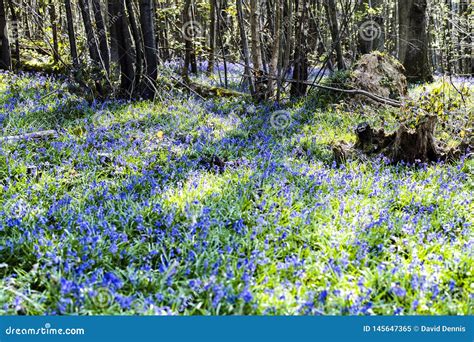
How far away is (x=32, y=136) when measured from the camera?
594 cm

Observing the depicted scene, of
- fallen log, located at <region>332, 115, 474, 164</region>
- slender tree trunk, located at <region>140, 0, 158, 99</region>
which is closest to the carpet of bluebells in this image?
fallen log, located at <region>332, 115, 474, 164</region>

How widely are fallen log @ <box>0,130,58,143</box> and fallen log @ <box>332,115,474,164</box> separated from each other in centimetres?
421

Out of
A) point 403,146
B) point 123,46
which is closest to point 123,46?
point 123,46

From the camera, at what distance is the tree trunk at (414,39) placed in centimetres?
1320

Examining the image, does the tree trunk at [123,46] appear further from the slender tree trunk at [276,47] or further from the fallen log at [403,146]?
the fallen log at [403,146]

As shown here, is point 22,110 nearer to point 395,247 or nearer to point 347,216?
point 347,216

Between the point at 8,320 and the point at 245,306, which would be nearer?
the point at 8,320

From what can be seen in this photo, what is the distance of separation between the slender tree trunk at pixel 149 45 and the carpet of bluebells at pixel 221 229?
9.93 feet

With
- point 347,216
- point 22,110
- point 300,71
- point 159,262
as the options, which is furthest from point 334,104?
point 159,262

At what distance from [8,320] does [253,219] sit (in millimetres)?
2150

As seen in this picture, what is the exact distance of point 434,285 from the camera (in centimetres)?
293

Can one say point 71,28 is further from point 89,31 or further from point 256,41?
point 256,41

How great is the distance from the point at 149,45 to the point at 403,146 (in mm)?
5921

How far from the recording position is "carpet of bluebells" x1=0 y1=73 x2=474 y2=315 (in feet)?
9.11
